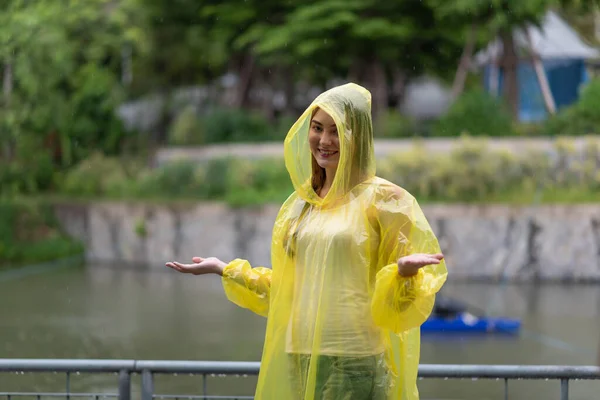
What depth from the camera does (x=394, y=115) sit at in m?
22.5

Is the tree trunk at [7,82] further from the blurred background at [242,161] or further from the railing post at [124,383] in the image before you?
the railing post at [124,383]

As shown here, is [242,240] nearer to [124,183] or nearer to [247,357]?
[124,183]

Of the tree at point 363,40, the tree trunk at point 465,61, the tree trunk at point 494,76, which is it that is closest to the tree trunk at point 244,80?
the tree at point 363,40

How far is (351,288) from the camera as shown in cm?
308

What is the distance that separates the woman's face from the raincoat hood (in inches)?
1.4

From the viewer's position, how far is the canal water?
32.3ft

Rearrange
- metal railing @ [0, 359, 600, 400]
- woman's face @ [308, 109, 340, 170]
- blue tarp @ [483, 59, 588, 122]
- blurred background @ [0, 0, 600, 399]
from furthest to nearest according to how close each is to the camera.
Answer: blue tarp @ [483, 59, 588, 122], blurred background @ [0, 0, 600, 399], metal railing @ [0, 359, 600, 400], woman's face @ [308, 109, 340, 170]

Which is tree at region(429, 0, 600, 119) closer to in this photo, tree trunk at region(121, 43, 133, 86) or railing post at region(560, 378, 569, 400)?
tree trunk at region(121, 43, 133, 86)

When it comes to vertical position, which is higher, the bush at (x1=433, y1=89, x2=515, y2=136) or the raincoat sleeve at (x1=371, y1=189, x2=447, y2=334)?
the raincoat sleeve at (x1=371, y1=189, x2=447, y2=334)

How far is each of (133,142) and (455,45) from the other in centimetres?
850

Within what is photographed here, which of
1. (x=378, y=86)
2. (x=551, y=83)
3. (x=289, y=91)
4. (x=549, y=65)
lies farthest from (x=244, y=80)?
(x=551, y=83)

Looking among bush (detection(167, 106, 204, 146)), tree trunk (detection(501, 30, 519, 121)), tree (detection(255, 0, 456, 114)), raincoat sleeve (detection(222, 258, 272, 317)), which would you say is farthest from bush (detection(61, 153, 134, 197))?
raincoat sleeve (detection(222, 258, 272, 317))

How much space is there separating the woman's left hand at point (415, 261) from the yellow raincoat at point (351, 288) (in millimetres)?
78

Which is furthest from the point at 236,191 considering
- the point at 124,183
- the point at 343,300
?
the point at 343,300
